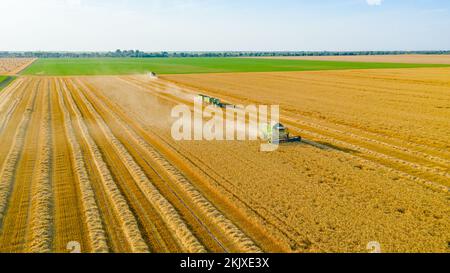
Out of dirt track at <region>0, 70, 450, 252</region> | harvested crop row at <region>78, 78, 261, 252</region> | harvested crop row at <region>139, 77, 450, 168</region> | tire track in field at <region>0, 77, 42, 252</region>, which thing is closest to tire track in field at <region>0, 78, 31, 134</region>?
dirt track at <region>0, 70, 450, 252</region>

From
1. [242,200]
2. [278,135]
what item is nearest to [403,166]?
[278,135]

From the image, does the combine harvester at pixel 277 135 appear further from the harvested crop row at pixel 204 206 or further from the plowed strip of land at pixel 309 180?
the harvested crop row at pixel 204 206

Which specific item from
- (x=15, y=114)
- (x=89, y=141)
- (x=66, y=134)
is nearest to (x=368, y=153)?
(x=89, y=141)

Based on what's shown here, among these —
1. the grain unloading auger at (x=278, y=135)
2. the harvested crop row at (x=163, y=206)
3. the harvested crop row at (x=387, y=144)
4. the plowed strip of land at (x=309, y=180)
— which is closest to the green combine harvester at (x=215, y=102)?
the harvested crop row at (x=387, y=144)

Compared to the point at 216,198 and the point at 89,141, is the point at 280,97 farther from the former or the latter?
the point at 216,198

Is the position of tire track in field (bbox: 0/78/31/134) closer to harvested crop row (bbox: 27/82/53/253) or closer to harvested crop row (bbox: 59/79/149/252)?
harvested crop row (bbox: 27/82/53/253)

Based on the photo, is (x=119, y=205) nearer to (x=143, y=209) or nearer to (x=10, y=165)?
(x=143, y=209)
